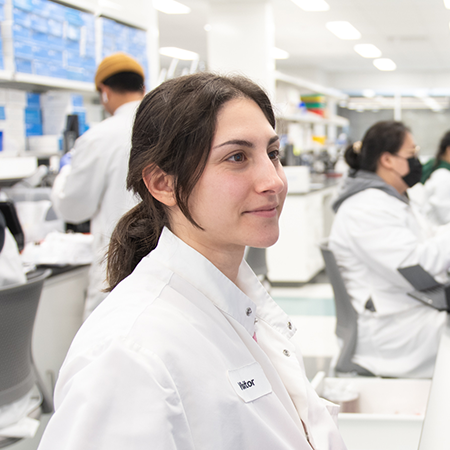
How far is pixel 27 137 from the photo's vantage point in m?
3.21

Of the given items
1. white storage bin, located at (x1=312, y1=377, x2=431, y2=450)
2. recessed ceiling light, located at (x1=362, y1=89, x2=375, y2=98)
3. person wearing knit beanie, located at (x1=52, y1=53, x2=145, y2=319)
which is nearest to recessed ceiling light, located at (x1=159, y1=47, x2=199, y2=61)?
recessed ceiling light, located at (x1=362, y1=89, x2=375, y2=98)

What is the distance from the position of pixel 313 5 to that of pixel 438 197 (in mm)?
3834

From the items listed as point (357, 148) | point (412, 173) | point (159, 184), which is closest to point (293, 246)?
point (357, 148)

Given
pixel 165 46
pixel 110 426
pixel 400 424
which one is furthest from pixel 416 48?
pixel 110 426

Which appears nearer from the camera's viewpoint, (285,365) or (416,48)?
(285,365)

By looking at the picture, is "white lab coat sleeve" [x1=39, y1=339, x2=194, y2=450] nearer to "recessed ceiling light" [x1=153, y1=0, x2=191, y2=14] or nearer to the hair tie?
the hair tie

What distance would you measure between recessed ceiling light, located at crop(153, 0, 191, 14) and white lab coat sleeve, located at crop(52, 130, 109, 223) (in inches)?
193

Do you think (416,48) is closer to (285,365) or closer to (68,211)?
(68,211)

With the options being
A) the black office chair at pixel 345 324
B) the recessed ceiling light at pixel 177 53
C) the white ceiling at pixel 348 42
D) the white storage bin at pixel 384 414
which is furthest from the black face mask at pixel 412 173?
the recessed ceiling light at pixel 177 53

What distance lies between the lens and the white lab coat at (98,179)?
2.31 meters

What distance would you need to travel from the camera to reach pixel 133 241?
100cm

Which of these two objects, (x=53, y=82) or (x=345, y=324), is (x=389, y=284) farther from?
(x=53, y=82)

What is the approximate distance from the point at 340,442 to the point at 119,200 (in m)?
1.61

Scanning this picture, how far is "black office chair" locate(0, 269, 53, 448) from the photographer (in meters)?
1.58
